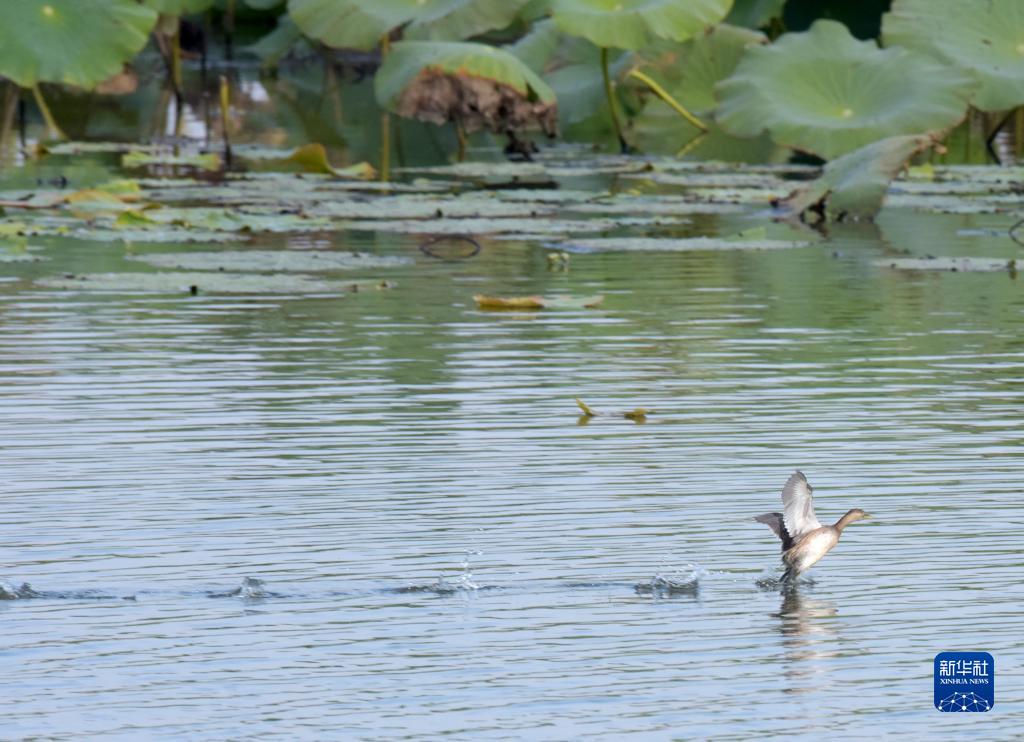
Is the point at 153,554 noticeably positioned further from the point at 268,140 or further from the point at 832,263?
the point at 268,140

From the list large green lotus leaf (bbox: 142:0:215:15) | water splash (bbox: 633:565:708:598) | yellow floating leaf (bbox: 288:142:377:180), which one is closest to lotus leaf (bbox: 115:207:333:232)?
yellow floating leaf (bbox: 288:142:377:180)

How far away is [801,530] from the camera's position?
4.00 metres

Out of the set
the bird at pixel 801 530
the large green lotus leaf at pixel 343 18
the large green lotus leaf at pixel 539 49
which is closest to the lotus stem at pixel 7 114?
the large green lotus leaf at pixel 343 18

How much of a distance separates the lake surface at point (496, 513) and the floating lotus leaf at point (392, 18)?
7.33 m

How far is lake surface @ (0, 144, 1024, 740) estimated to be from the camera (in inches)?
137

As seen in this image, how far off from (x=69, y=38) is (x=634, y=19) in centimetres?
382

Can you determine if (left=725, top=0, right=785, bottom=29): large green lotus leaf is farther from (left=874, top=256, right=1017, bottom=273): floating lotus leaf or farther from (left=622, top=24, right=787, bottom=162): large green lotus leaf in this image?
(left=874, top=256, right=1017, bottom=273): floating lotus leaf

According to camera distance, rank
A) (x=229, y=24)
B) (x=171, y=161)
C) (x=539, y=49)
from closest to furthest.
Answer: (x=171, y=161)
(x=539, y=49)
(x=229, y=24)

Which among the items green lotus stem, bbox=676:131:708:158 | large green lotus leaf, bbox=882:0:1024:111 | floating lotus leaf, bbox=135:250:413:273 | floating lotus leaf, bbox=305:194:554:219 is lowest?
floating lotus leaf, bbox=135:250:413:273

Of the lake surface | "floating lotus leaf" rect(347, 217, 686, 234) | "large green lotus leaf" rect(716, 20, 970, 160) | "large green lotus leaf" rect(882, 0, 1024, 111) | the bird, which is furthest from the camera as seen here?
"large green lotus leaf" rect(882, 0, 1024, 111)

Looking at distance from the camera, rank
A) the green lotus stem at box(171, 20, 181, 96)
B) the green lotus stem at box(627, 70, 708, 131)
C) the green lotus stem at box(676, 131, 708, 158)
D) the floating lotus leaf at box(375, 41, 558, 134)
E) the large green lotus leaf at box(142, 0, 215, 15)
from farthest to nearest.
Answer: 1. the green lotus stem at box(171, 20, 181, 96)
2. the large green lotus leaf at box(142, 0, 215, 15)
3. the green lotus stem at box(676, 131, 708, 158)
4. the green lotus stem at box(627, 70, 708, 131)
5. the floating lotus leaf at box(375, 41, 558, 134)

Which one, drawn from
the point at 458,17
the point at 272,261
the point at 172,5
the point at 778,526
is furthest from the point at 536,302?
the point at 172,5

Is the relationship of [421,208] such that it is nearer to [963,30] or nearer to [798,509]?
[963,30]

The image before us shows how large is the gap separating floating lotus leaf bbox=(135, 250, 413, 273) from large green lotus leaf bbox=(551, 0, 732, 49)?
5082 millimetres
